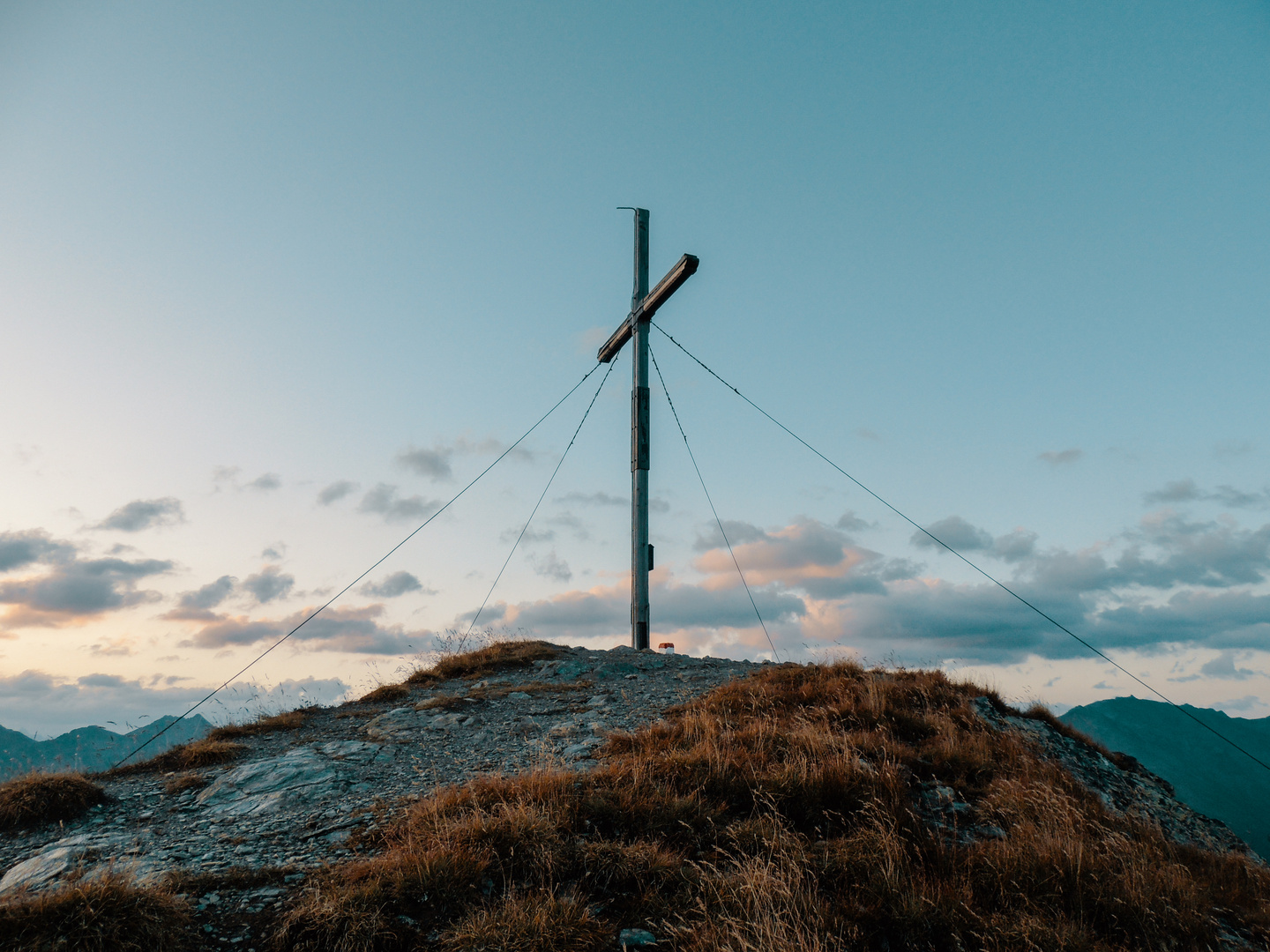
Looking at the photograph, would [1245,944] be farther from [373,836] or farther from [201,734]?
[201,734]

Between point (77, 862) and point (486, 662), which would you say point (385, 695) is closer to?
point (486, 662)

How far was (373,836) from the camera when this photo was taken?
5797 millimetres

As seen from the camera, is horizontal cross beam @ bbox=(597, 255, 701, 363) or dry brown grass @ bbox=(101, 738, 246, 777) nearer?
dry brown grass @ bbox=(101, 738, 246, 777)

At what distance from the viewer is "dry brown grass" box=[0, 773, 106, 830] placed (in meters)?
6.70

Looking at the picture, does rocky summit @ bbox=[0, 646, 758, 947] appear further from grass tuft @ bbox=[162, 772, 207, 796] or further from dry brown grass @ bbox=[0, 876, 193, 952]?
dry brown grass @ bbox=[0, 876, 193, 952]

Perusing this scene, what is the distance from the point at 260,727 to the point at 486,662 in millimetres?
4772

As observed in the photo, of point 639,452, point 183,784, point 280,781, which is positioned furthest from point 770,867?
point 639,452

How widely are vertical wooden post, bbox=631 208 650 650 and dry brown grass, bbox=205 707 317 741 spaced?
306 inches

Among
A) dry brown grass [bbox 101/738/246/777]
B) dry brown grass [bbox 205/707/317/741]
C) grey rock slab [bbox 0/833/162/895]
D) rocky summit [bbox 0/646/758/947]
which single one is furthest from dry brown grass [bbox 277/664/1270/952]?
dry brown grass [bbox 205/707/317/741]

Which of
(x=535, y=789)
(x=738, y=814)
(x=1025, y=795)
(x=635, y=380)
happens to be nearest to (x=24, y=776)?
(x=535, y=789)

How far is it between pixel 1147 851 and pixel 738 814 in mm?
4021

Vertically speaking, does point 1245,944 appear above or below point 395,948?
below

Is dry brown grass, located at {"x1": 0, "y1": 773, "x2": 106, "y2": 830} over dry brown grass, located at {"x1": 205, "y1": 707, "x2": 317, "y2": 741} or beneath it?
beneath

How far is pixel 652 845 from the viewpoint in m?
5.41
